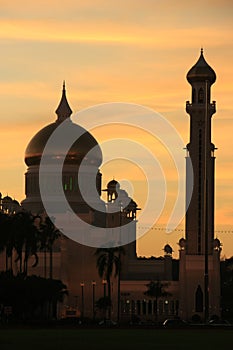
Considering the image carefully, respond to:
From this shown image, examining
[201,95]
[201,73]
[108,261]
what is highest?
[201,73]

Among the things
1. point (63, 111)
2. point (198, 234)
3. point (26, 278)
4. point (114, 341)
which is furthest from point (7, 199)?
point (114, 341)

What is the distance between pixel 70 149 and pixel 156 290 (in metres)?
20.2

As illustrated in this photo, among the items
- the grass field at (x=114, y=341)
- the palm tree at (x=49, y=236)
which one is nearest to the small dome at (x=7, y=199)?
the palm tree at (x=49, y=236)

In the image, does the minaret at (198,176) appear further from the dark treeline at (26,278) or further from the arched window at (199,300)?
the dark treeline at (26,278)

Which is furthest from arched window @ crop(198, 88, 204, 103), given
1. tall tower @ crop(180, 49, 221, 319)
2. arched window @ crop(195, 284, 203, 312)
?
arched window @ crop(195, 284, 203, 312)

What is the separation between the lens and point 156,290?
124875 mm

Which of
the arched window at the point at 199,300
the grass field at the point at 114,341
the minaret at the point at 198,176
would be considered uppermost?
the minaret at the point at 198,176

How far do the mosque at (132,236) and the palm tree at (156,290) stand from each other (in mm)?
473

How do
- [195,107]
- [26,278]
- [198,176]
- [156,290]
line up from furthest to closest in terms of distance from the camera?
[195,107] → [198,176] → [156,290] → [26,278]

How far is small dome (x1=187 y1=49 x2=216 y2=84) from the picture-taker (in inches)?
5157

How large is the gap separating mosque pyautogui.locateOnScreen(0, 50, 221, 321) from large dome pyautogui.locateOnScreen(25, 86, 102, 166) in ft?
0.33

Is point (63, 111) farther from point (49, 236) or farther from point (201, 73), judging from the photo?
point (49, 236)

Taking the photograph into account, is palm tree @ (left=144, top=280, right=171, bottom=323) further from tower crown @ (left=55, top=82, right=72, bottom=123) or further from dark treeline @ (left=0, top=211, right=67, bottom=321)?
tower crown @ (left=55, top=82, right=72, bottom=123)

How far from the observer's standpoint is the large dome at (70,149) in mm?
137125
